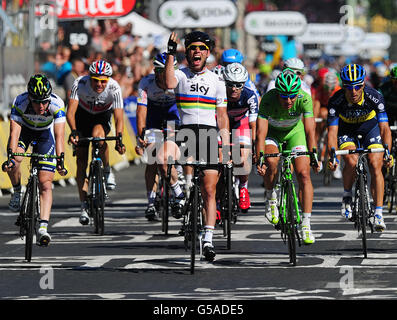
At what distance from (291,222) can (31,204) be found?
8.38 feet

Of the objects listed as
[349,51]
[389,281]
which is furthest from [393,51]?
[389,281]

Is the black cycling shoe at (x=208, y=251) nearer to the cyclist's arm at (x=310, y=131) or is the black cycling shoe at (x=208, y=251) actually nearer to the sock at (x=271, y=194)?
the sock at (x=271, y=194)

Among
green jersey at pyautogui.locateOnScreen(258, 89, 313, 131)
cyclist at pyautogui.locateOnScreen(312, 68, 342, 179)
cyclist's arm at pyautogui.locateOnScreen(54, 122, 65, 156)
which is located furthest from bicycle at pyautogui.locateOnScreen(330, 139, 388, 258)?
cyclist at pyautogui.locateOnScreen(312, 68, 342, 179)

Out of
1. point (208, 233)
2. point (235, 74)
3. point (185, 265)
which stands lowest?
point (185, 265)

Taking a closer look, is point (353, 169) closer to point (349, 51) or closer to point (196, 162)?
point (196, 162)

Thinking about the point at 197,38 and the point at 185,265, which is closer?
the point at 185,265

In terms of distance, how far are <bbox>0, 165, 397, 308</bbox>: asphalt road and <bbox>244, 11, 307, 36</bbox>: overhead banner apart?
1077 inches

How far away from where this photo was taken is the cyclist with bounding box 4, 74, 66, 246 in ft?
42.6

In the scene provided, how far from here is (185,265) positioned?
1226 cm

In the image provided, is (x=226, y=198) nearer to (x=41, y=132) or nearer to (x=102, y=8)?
(x=41, y=132)

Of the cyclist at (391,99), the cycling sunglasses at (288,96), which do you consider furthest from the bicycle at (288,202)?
the cyclist at (391,99)

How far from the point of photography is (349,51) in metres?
85.8

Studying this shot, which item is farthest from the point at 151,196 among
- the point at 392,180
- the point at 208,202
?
the point at 208,202

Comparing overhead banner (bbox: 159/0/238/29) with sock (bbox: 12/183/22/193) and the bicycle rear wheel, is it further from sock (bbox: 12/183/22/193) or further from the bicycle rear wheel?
the bicycle rear wheel
